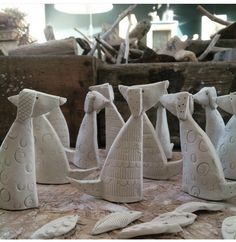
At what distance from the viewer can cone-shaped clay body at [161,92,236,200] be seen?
2.39 ft

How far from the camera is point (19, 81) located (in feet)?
4.07

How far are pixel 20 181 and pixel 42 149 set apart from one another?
168mm

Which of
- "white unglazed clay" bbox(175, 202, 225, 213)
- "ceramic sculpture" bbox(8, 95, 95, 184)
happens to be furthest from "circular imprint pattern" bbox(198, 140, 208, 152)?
"ceramic sculpture" bbox(8, 95, 95, 184)

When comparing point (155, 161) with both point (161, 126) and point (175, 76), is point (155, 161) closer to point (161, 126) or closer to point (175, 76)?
point (161, 126)

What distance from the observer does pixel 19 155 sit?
2.30ft

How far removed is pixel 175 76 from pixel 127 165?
60 cm

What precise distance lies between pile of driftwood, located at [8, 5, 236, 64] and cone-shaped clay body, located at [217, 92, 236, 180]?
521mm

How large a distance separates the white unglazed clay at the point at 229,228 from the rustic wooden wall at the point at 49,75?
749 millimetres

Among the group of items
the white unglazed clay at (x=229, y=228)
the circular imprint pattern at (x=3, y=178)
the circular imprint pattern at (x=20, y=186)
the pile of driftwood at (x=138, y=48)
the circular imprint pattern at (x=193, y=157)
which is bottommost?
the white unglazed clay at (x=229, y=228)

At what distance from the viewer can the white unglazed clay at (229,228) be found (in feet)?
1.89

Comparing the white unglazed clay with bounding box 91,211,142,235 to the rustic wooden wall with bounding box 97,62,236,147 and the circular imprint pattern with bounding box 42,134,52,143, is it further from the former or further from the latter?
the rustic wooden wall with bounding box 97,62,236,147

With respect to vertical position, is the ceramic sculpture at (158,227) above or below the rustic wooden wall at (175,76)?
below

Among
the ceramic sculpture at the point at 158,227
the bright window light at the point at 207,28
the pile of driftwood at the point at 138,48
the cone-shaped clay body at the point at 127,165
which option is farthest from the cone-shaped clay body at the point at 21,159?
the bright window light at the point at 207,28

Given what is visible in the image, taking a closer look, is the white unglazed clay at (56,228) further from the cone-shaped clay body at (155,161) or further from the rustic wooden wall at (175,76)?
the rustic wooden wall at (175,76)
